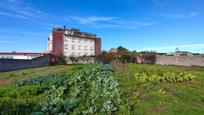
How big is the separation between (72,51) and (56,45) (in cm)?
497

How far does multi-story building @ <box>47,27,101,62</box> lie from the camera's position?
184 feet

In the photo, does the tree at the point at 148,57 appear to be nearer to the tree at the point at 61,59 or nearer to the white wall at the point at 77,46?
the tree at the point at 61,59

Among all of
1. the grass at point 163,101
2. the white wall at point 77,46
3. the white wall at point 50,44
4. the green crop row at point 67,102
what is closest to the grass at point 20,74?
the green crop row at point 67,102

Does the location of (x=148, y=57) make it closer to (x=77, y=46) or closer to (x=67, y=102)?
(x=77, y=46)

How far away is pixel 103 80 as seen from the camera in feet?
30.3

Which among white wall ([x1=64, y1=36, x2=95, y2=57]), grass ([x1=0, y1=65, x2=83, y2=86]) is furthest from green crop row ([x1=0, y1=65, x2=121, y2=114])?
white wall ([x1=64, y1=36, x2=95, y2=57])

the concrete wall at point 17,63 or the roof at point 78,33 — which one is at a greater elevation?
the roof at point 78,33

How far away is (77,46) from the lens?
197 feet

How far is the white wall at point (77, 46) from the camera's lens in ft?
190

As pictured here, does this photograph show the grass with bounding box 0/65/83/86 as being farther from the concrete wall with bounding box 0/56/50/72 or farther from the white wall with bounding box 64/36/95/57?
the white wall with bounding box 64/36/95/57

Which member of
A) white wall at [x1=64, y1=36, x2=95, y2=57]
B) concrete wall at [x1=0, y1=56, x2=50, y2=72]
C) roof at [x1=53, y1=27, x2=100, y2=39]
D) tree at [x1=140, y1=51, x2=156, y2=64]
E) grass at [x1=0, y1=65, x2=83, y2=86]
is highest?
roof at [x1=53, y1=27, x2=100, y2=39]

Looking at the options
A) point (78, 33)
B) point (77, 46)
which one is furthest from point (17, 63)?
point (78, 33)

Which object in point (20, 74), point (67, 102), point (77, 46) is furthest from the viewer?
point (77, 46)

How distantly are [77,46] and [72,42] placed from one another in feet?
6.40
